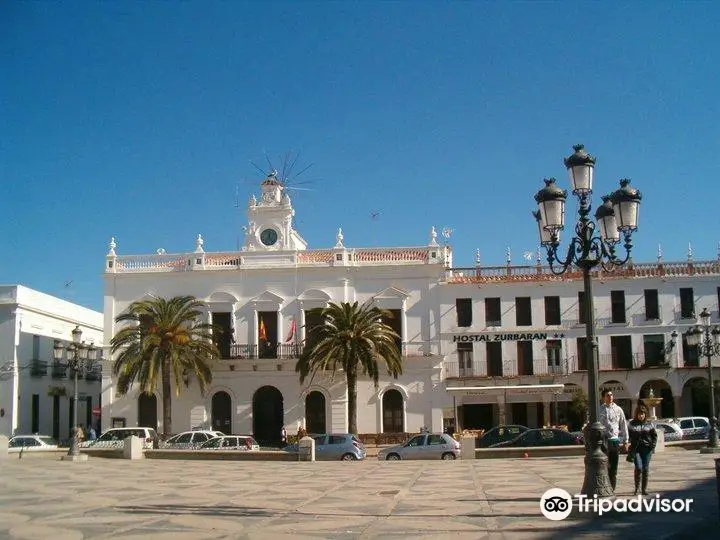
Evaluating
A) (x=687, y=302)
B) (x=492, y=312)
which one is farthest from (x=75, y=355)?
(x=687, y=302)

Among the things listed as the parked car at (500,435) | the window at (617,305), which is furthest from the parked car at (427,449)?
the window at (617,305)

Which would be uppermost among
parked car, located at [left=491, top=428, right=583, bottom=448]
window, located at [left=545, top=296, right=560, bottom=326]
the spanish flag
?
window, located at [left=545, top=296, right=560, bottom=326]

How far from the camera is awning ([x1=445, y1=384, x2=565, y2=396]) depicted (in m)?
44.2

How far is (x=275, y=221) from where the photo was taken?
1921 inches

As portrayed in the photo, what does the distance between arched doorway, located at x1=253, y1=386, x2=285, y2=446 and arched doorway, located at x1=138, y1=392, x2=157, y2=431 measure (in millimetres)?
5829

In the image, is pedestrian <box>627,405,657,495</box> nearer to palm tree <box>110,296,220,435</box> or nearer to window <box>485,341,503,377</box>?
palm tree <box>110,296,220,435</box>

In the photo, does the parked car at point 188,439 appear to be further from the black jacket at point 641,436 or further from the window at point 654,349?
the black jacket at point 641,436

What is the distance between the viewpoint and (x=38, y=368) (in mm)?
48844

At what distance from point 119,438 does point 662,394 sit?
2991cm

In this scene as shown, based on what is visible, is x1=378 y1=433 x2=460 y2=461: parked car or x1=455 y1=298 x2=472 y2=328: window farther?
x1=455 y1=298 x2=472 y2=328: window

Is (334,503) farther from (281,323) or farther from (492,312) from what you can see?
(492,312)

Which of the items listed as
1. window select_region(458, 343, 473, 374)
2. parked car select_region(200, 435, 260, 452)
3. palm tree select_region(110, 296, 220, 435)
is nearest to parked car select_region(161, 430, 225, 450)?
parked car select_region(200, 435, 260, 452)

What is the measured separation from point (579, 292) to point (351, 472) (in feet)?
88.7

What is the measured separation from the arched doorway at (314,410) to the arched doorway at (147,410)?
8.87 m
